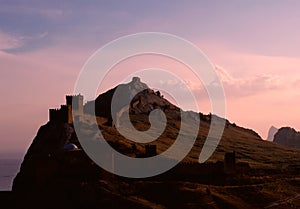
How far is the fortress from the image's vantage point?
9819 cm

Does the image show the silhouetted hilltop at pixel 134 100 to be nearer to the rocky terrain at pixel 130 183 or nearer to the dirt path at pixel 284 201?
the rocky terrain at pixel 130 183

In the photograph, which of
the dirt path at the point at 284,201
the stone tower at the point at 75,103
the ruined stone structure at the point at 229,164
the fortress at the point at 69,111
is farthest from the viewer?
the stone tower at the point at 75,103

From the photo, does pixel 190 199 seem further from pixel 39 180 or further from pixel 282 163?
pixel 282 163

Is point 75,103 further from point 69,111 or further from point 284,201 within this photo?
point 284,201

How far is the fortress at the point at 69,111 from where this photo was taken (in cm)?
9819

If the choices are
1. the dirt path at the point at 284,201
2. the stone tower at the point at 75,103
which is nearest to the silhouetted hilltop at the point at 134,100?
the stone tower at the point at 75,103

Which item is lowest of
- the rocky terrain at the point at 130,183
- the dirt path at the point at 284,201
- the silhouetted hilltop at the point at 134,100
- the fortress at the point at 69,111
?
the dirt path at the point at 284,201

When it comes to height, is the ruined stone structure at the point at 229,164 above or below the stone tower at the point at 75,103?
below

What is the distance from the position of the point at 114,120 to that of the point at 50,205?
41204mm

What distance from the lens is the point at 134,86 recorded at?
154000mm

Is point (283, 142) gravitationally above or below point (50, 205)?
above

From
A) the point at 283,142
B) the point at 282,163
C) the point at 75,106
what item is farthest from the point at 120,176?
the point at 283,142

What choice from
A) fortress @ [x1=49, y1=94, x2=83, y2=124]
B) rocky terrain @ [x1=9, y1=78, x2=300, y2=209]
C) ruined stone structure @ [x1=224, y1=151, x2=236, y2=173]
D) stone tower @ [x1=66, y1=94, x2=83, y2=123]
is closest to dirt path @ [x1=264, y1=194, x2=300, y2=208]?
rocky terrain @ [x1=9, y1=78, x2=300, y2=209]

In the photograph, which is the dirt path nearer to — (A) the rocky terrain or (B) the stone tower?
(A) the rocky terrain
